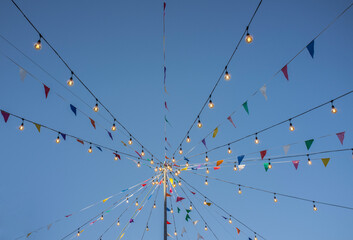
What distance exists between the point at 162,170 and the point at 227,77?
487 cm

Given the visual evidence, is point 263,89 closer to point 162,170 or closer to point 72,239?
point 162,170

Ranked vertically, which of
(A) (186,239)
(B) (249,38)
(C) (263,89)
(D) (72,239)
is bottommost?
(A) (186,239)

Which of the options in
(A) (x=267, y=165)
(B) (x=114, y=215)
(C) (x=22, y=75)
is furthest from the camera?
(B) (x=114, y=215)

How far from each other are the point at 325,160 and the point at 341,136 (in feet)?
2.89

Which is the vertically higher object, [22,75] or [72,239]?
[22,75]

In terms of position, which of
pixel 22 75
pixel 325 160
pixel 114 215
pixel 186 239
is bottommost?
pixel 186 239

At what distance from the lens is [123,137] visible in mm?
21500

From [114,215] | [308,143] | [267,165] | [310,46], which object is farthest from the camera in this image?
[114,215]

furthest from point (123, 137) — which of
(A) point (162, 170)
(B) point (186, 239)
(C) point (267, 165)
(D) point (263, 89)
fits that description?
(D) point (263, 89)

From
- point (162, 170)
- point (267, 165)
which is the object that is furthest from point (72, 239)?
point (267, 165)

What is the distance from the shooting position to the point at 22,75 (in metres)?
3.81

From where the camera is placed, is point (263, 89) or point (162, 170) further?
point (162, 170)

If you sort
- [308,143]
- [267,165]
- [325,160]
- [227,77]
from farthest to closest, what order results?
1. [267,165]
2. [325,160]
3. [308,143]
4. [227,77]

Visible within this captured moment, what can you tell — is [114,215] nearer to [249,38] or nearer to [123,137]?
[123,137]
